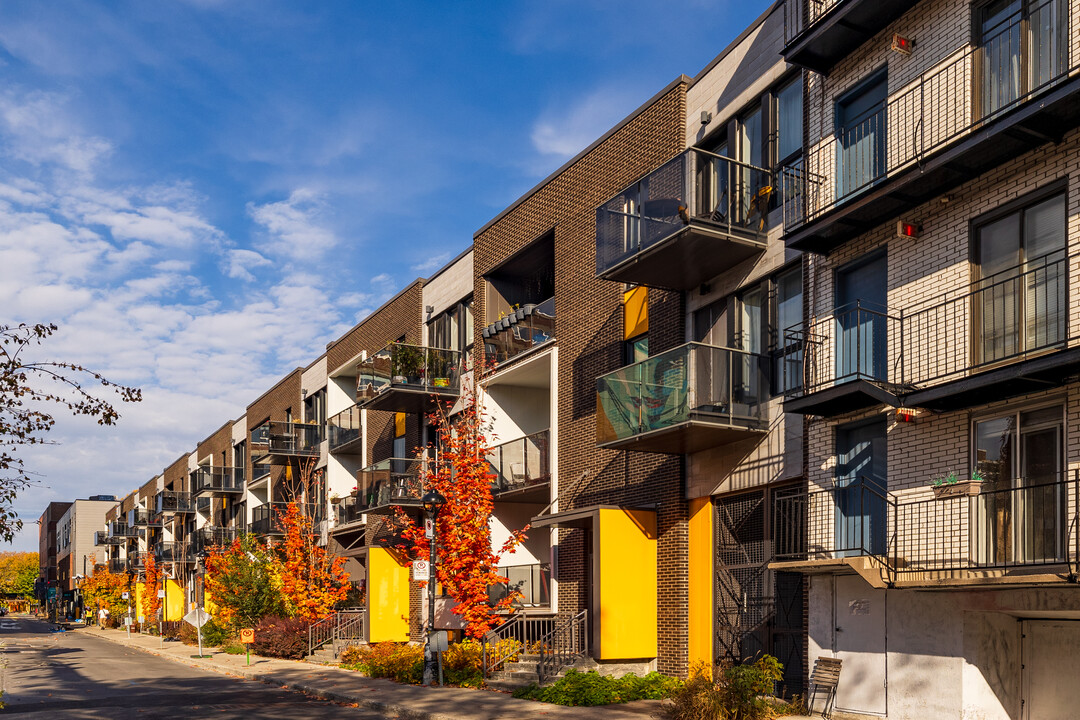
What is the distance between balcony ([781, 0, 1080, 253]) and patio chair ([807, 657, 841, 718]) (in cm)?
625

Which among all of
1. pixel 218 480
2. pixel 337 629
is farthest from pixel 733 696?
pixel 218 480

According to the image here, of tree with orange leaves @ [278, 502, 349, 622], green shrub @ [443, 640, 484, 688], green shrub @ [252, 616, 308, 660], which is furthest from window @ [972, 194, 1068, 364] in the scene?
tree with orange leaves @ [278, 502, 349, 622]

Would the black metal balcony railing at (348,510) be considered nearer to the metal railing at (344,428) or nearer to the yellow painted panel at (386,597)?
the metal railing at (344,428)

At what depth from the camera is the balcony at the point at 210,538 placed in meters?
52.6

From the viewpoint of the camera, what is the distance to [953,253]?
1457cm

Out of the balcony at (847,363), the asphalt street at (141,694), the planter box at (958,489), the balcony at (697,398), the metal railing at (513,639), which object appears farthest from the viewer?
the metal railing at (513,639)

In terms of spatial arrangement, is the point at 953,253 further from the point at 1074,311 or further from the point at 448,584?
the point at 448,584

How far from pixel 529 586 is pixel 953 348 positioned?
14.8 metres

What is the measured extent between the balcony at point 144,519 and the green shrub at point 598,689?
61.6 metres

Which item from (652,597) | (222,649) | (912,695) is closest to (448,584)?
(652,597)

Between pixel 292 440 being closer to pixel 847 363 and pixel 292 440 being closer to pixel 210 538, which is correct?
pixel 210 538

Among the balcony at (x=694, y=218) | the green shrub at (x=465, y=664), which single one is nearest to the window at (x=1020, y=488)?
the balcony at (x=694, y=218)

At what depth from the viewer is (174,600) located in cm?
6681

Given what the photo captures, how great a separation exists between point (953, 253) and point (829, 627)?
5.67m
